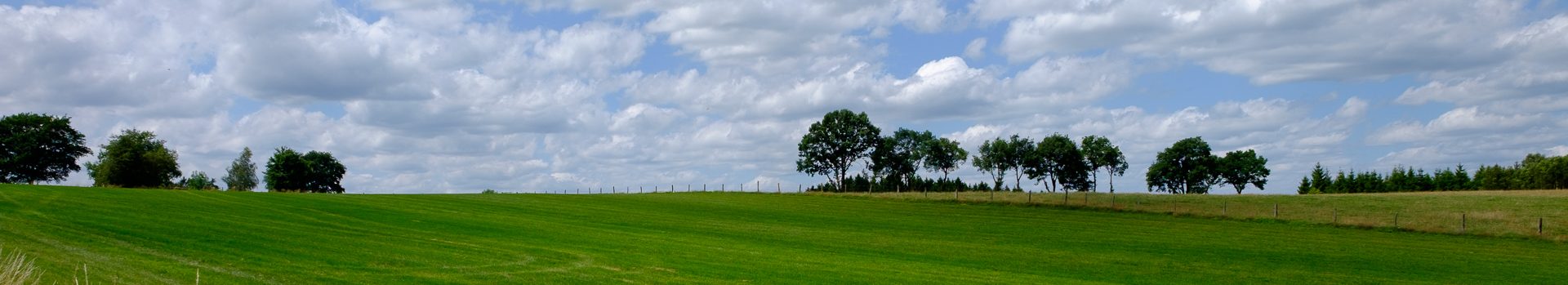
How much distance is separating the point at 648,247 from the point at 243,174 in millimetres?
127491

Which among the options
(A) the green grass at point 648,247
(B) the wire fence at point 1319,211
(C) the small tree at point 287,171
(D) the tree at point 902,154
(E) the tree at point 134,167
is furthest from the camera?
(D) the tree at point 902,154

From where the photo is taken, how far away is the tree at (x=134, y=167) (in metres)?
89.0

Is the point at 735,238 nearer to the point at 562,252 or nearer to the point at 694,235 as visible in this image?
the point at 694,235

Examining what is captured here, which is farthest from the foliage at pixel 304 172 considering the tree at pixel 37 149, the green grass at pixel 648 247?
the green grass at pixel 648 247

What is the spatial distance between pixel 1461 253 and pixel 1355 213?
25.3 meters

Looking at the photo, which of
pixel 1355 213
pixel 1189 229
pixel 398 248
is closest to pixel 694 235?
pixel 398 248

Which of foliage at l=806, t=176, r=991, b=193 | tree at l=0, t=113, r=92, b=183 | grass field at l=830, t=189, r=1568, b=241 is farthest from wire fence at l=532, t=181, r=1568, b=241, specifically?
tree at l=0, t=113, r=92, b=183

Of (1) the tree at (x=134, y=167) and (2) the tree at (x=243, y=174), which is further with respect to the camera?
(2) the tree at (x=243, y=174)

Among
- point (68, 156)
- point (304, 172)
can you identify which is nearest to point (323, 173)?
point (304, 172)

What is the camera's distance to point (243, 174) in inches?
5477

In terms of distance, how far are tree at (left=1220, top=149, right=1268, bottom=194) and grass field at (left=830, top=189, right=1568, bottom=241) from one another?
5263 centimetres

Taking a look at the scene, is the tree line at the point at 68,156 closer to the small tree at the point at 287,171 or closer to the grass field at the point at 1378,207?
the small tree at the point at 287,171

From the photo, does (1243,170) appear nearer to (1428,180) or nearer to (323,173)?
(1428,180)

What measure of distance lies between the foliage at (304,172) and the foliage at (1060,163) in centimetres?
9332
